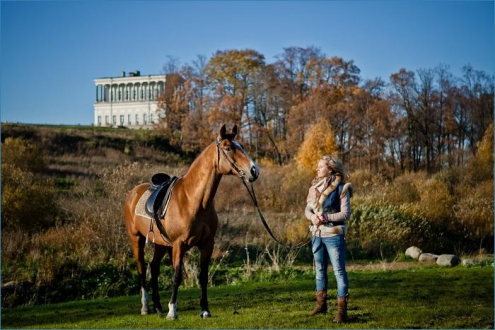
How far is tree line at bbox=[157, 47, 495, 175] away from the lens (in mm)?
40094

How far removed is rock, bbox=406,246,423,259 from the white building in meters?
68.2

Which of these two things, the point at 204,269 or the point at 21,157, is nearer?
the point at 204,269

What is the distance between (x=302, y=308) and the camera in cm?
859

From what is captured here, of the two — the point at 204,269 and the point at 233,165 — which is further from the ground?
the point at 233,165

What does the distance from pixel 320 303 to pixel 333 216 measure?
128 cm

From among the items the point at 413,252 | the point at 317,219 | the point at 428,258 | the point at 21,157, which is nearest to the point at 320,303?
the point at 317,219

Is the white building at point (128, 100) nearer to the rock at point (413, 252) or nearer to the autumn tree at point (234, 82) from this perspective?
the autumn tree at point (234, 82)

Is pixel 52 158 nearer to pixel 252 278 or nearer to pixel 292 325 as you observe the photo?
pixel 252 278

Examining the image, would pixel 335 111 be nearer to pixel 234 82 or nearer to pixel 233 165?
pixel 234 82

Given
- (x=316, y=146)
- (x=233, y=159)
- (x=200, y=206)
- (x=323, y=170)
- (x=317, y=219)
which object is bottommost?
(x=317, y=219)

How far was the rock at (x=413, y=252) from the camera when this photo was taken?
1781 cm

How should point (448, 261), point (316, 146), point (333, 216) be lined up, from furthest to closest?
point (316, 146) < point (448, 261) < point (333, 216)

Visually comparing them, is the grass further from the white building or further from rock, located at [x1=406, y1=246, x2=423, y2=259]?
the white building

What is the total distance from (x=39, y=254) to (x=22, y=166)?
37.8 ft
